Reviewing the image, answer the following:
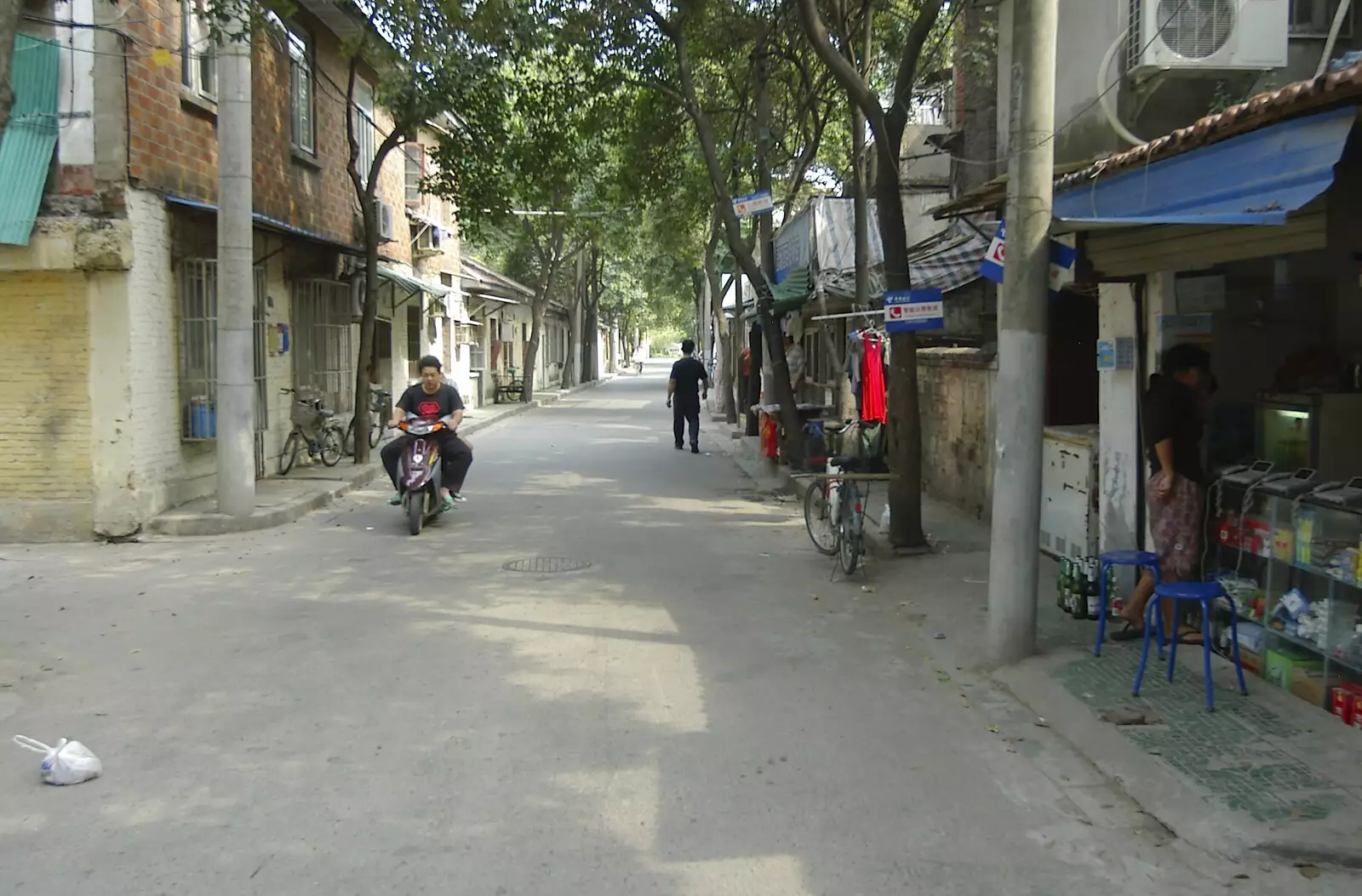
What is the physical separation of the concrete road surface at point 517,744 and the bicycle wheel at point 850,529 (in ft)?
0.88

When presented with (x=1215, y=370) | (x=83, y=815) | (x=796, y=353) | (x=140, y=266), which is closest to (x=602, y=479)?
(x=796, y=353)

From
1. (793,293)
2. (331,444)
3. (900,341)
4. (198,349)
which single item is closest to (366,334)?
(331,444)

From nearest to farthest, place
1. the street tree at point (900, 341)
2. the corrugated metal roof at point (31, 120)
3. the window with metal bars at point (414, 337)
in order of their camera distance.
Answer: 1. the street tree at point (900, 341)
2. the corrugated metal roof at point (31, 120)
3. the window with metal bars at point (414, 337)

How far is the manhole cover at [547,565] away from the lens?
31.6 ft

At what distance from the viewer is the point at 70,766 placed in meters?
4.85

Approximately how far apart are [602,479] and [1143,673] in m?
10.4

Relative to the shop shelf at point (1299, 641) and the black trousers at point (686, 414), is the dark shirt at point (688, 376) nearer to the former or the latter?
the black trousers at point (686, 414)

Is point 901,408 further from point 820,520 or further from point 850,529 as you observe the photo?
point 850,529

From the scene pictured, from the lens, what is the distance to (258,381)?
47.8 ft

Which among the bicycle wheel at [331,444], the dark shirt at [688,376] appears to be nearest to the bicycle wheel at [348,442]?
the bicycle wheel at [331,444]

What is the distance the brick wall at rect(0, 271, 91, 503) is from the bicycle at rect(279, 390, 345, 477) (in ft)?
14.1

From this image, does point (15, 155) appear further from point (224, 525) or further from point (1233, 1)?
point (1233, 1)

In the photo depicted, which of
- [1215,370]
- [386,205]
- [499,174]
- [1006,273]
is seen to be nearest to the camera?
[1006,273]

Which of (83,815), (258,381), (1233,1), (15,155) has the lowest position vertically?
(83,815)
